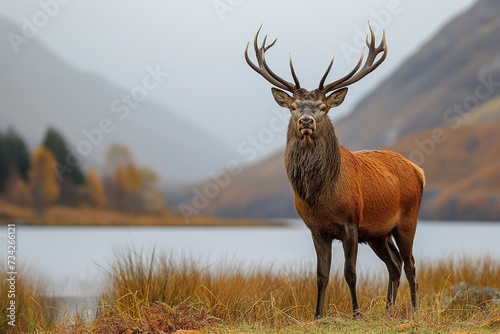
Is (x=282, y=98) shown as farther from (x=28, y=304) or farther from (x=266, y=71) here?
(x=28, y=304)

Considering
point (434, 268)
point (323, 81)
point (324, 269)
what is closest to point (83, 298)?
point (324, 269)

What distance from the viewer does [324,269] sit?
8.03 m

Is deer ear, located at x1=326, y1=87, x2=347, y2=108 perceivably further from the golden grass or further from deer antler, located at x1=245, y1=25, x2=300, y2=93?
the golden grass

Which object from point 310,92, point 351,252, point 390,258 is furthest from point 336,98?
point 390,258

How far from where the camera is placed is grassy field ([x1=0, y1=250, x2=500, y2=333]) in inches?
287

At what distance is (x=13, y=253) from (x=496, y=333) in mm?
5712

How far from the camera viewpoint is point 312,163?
7.88 meters

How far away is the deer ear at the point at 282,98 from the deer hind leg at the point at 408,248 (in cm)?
203

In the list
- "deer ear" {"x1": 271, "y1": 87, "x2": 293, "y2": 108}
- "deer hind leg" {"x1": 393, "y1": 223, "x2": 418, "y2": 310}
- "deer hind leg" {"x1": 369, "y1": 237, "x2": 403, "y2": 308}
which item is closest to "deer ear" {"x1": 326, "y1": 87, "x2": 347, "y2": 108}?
"deer ear" {"x1": 271, "y1": 87, "x2": 293, "y2": 108}

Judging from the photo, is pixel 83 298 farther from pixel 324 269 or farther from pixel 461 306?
pixel 461 306

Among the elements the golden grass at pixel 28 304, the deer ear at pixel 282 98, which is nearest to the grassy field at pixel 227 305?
the golden grass at pixel 28 304

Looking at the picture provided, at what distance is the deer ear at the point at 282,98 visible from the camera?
8.09 m

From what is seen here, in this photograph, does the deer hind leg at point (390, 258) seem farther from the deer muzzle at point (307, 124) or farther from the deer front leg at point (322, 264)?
the deer muzzle at point (307, 124)

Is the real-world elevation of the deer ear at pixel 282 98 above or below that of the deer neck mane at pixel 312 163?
above
